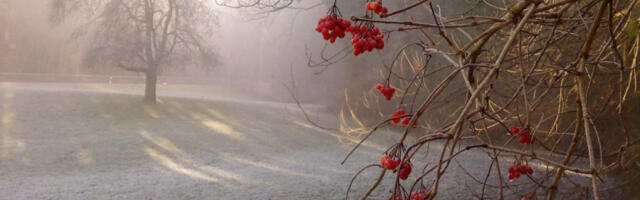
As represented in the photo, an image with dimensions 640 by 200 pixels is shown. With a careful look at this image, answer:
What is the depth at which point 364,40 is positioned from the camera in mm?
1408

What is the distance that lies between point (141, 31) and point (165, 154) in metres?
5.61

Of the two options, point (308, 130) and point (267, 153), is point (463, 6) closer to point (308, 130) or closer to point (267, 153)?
point (267, 153)

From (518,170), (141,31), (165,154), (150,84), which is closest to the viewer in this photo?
(518,170)

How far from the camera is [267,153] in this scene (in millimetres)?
8391

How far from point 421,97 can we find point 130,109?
20.7 feet

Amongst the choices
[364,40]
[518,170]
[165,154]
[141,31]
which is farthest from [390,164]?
[141,31]

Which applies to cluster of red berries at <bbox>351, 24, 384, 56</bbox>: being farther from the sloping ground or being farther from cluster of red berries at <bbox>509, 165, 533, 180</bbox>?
the sloping ground

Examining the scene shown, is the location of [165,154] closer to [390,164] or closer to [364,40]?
[364,40]

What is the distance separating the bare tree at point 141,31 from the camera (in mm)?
12039

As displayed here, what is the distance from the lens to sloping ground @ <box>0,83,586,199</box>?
18.0 ft

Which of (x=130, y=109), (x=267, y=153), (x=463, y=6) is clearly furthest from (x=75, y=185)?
(x=130, y=109)

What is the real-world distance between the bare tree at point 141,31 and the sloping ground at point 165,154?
1.00 metres

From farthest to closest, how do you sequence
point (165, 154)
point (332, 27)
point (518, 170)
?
point (165, 154), point (518, 170), point (332, 27)

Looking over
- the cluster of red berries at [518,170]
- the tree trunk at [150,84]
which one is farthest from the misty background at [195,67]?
the cluster of red berries at [518,170]
